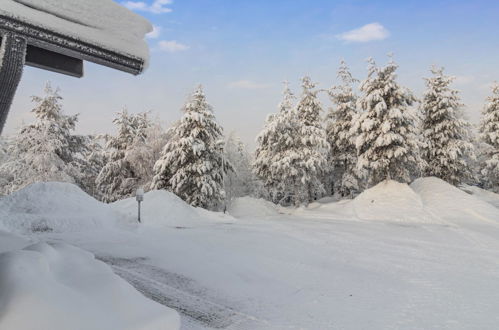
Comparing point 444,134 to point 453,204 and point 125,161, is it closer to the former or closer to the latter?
point 453,204

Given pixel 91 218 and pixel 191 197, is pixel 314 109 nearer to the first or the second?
pixel 191 197

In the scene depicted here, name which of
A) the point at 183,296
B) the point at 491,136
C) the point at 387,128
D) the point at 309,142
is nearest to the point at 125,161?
the point at 309,142

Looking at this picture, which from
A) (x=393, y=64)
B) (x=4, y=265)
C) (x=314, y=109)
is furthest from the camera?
(x=314, y=109)

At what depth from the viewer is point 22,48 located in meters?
2.96

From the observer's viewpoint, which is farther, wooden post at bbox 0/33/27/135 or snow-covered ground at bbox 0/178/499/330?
snow-covered ground at bbox 0/178/499/330

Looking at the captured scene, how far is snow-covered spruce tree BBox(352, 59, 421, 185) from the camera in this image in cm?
2148

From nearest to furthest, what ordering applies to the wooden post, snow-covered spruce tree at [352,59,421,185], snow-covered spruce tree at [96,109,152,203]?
the wooden post
snow-covered spruce tree at [352,59,421,185]
snow-covered spruce tree at [96,109,152,203]

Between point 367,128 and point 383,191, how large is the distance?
421cm

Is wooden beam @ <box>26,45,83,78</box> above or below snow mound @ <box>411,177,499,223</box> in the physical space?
above

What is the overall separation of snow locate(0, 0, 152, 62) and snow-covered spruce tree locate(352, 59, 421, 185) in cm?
2014

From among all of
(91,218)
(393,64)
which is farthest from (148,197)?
(393,64)

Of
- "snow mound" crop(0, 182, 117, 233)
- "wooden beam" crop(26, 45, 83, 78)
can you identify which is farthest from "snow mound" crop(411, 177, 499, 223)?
"wooden beam" crop(26, 45, 83, 78)

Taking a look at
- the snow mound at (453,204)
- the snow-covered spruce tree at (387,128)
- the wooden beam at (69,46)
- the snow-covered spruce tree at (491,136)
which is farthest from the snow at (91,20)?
the snow-covered spruce tree at (491,136)

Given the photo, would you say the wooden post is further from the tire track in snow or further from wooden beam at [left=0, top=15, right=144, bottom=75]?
the tire track in snow
